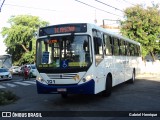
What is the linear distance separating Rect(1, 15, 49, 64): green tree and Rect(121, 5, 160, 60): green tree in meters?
26.3

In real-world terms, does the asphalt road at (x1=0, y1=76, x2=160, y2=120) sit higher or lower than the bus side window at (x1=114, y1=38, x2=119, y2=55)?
lower

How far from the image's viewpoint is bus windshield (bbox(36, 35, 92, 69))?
11.8 m

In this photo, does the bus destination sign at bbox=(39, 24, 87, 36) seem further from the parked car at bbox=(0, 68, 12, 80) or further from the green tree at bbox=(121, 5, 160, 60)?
the green tree at bbox=(121, 5, 160, 60)

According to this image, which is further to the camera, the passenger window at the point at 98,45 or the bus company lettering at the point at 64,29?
the passenger window at the point at 98,45

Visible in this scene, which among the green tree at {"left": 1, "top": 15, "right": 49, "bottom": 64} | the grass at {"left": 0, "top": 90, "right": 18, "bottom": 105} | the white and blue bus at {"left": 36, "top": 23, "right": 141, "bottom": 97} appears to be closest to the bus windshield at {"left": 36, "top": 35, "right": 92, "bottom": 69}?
the white and blue bus at {"left": 36, "top": 23, "right": 141, "bottom": 97}

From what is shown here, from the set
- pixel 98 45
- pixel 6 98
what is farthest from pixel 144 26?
pixel 6 98

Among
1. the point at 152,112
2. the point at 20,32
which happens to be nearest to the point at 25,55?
the point at 20,32

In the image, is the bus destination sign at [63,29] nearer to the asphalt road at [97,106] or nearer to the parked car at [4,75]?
the asphalt road at [97,106]

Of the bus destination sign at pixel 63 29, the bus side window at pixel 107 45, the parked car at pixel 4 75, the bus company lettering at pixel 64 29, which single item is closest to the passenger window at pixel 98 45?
the bus destination sign at pixel 63 29

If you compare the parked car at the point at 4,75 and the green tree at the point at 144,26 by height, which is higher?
the green tree at the point at 144,26

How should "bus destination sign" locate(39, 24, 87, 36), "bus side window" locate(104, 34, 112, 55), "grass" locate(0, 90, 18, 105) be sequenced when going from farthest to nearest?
"bus side window" locate(104, 34, 112, 55), "grass" locate(0, 90, 18, 105), "bus destination sign" locate(39, 24, 87, 36)

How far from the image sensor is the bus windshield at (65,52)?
38.5ft

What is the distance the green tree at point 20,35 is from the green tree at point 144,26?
2633 centimetres

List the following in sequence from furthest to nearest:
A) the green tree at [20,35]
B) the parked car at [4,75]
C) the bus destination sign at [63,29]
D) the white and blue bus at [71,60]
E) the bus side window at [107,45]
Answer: the green tree at [20,35] → the parked car at [4,75] → the bus side window at [107,45] → the bus destination sign at [63,29] → the white and blue bus at [71,60]
